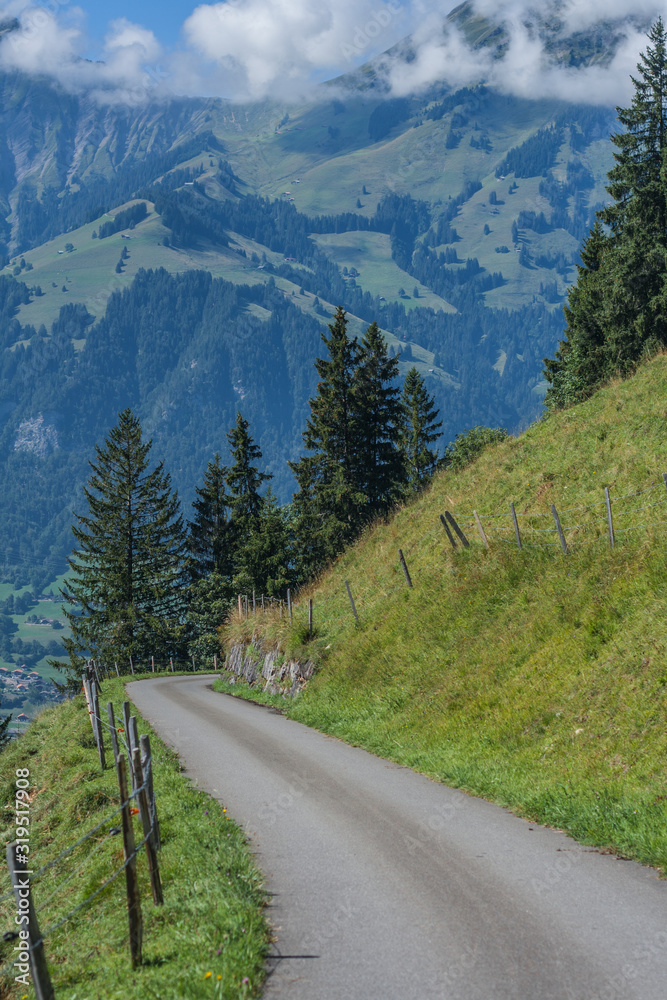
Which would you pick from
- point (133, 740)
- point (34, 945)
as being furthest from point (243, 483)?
Answer: point (34, 945)

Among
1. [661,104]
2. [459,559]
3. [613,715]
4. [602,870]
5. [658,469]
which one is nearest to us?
[602,870]

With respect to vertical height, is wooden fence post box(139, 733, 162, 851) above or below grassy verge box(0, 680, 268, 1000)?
above

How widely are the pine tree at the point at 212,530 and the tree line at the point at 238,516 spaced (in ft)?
0.44

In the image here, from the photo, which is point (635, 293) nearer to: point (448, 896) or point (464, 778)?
point (464, 778)

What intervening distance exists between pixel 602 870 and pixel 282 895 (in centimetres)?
356

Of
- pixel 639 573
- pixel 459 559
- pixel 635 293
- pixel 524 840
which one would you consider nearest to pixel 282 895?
pixel 524 840

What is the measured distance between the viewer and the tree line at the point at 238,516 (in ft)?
180

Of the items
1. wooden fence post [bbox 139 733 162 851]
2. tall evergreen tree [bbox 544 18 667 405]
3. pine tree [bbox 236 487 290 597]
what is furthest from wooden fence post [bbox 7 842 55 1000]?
pine tree [bbox 236 487 290 597]

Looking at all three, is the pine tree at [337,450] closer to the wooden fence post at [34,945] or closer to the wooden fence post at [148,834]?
the wooden fence post at [148,834]

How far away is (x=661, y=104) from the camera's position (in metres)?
41.9

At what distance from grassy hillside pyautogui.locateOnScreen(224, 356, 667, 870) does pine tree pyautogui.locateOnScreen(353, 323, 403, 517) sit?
2136 cm

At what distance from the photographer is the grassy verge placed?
7.16 metres

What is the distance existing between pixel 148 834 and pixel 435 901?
120 inches

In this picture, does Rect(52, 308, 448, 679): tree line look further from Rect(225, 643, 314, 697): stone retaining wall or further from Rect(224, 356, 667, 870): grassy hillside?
Rect(224, 356, 667, 870): grassy hillside
